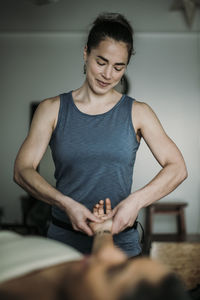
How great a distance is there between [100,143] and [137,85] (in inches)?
176

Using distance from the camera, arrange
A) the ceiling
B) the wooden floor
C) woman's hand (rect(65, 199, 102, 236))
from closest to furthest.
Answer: woman's hand (rect(65, 199, 102, 236)) < the wooden floor < the ceiling

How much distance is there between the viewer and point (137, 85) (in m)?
5.71

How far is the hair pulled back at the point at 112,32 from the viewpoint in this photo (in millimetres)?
1386

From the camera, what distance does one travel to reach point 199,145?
568 centimetres

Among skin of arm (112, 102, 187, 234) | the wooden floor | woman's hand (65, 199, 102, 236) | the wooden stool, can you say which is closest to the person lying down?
woman's hand (65, 199, 102, 236)

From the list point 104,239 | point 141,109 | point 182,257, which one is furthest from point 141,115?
point 182,257

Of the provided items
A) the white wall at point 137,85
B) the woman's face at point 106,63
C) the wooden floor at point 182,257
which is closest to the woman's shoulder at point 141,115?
the woman's face at point 106,63

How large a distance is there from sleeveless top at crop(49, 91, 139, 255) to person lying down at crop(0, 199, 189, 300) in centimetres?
84

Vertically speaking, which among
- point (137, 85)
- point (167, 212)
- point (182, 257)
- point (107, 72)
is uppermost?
point (107, 72)

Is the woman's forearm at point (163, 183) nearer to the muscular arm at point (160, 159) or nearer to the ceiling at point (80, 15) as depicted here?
the muscular arm at point (160, 159)

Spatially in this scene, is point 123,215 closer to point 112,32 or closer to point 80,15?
point 112,32

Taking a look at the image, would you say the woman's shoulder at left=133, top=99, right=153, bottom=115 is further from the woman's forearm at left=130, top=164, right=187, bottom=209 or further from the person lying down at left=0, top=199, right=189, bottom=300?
the person lying down at left=0, top=199, right=189, bottom=300

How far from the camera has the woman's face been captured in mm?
1375

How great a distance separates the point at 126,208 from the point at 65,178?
1.16 feet
